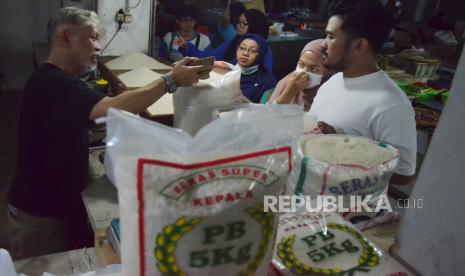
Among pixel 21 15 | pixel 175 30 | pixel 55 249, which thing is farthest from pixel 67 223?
pixel 21 15

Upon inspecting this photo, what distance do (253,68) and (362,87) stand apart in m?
1.44

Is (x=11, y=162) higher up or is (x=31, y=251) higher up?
(x=31, y=251)

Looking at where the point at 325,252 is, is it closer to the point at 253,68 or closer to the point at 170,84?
the point at 170,84

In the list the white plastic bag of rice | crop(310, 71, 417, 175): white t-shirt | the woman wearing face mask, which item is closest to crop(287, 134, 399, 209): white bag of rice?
the white plastic bag of rice

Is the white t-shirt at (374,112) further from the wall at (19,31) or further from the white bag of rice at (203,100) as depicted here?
the wall at (19,31)

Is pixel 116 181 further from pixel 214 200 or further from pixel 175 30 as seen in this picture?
pixel 175 30

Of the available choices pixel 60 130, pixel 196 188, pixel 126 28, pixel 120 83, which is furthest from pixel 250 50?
pixel 196 188

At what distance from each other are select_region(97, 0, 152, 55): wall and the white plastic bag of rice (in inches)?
124

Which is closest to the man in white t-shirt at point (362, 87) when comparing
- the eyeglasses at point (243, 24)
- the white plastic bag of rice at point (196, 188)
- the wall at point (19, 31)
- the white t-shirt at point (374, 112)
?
the white t-shirt at point (374, 112)

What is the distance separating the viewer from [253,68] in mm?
2945

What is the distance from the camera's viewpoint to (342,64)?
1659 millimetres

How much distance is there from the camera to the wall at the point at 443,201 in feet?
2.08

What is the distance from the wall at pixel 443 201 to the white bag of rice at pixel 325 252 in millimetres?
55

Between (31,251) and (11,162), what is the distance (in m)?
2.24
